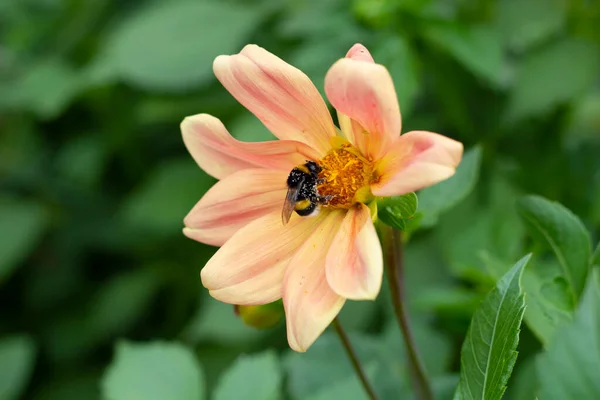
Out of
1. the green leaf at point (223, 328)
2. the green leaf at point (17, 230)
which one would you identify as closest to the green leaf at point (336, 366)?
the green leaf at point (223, 328)

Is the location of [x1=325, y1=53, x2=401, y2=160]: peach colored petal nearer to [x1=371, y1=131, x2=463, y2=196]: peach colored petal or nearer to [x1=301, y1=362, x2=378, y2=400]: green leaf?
[x1=371, y1=131, x2=463, y2=196]: peach colored petal

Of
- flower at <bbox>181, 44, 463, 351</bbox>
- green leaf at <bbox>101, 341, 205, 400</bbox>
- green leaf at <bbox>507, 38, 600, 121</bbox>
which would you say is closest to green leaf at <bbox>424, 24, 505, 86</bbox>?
green leaf at <bbox>507, 38, 600, 121</bbox>

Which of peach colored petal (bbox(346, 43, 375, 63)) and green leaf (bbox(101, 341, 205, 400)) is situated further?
green leaf (bbox(101, 341, 205, 400))

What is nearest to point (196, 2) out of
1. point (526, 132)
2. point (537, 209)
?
point (526, 132)

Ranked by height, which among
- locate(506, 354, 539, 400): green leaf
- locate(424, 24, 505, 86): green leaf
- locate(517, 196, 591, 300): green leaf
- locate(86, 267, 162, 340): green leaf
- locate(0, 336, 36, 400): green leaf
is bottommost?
locate(86, 267, 162, 340): green leaf

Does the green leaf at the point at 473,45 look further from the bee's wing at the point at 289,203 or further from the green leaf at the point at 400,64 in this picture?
the bee's wing at the point at 289,203

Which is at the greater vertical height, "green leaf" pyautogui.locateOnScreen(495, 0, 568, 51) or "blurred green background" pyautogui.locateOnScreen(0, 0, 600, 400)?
"green leaf" pyautogui.locateOnScreen(495, 0, 568, 51)

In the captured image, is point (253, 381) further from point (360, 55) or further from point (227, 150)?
point (360, 55)

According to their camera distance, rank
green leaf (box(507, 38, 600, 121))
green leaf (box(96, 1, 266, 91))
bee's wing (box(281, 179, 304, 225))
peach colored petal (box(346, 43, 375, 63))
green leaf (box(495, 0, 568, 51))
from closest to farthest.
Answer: peach colored petal (box(346, 43, 375, 63)) < bee's wing (box(281, 179, 304, 225)) < green leaf (box(507, 38, 600, 121)) < green leaf (box(495, 0, 568, 51)) < green leaf (box(96, 1, 266, 91))
